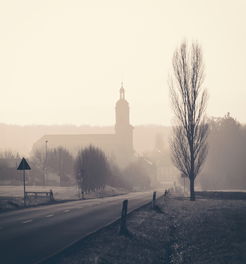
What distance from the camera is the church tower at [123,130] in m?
122

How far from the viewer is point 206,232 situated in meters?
16.1

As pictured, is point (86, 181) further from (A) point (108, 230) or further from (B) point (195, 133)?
(A) point (108, 230)

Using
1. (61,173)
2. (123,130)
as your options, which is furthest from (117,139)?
(61,173)

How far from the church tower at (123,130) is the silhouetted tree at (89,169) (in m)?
60.8

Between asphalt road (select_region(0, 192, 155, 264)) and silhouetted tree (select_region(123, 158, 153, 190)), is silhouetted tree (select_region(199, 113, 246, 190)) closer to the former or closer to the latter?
silhouetted tree (select_region(123, 158, 153, 190))

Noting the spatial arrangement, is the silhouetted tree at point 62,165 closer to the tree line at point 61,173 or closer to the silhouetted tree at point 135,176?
the tree line at point 61,173

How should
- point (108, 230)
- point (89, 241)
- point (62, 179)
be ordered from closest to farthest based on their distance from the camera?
1. point (89, 241)
2. point (108, 230)
3. point (62, 179)

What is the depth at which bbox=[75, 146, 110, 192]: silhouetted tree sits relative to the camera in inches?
2251

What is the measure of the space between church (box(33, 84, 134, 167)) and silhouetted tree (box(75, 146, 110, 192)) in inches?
1612

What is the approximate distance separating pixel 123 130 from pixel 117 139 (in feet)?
15.4

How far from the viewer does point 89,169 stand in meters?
58.3

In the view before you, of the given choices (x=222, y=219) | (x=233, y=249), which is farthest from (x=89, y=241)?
(x=222, y=219)

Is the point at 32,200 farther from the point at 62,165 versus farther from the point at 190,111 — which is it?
the point at 62,165

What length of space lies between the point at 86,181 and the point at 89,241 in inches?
1781
